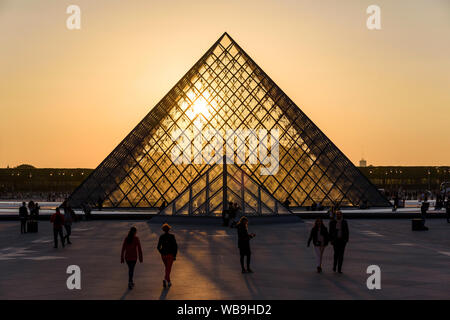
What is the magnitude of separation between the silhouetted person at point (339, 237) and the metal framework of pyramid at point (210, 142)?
1092 inches

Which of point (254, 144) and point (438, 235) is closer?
point (438, 235)

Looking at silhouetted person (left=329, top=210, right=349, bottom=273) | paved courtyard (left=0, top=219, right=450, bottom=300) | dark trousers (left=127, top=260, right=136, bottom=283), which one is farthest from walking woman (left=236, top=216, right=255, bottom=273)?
dark trousers (left=127, top=260, right=136, bottom=283)

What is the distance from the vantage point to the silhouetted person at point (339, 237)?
11695 millimetres

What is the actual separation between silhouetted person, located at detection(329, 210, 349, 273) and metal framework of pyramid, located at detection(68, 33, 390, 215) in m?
27.7

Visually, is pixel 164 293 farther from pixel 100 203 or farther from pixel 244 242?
pixel 100 203

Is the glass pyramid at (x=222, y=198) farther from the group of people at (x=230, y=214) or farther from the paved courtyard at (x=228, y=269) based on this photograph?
the paved courtyard at (x=228, y=269)

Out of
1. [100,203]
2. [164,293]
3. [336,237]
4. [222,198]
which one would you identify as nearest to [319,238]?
[336,237]

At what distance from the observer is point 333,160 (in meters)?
39.9

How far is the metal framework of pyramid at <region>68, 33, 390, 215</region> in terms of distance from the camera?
39.9 metres

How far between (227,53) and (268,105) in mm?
4857

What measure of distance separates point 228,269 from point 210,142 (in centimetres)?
2961

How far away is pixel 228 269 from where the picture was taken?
12.3 m
